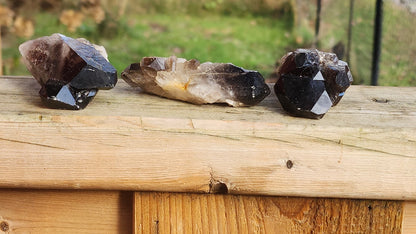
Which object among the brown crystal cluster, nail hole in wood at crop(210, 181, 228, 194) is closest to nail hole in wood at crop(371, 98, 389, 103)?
the brown crystal cluster

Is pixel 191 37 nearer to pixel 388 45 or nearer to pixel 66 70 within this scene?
pixel 388 45

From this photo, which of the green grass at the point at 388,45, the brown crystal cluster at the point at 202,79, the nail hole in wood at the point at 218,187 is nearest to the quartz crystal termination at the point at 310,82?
the brown crystal cluster at the point at 202,79

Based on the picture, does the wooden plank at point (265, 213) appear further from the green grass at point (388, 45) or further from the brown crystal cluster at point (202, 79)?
the green grass at point (388, 45)

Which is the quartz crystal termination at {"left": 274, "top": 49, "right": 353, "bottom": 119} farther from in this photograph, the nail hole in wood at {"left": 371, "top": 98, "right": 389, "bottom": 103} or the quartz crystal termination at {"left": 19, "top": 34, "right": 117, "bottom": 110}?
the quartz crystal termination at {"left": 19, "top": 34, "right": 117, "bottom": 110}

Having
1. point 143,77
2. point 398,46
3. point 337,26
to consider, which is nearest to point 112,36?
point 337,26

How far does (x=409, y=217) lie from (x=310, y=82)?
354 mm

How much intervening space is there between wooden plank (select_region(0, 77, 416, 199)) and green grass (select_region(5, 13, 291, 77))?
299 cm

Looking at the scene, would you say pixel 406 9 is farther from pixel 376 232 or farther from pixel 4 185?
pixel 4 185

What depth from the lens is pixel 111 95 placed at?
128 cm

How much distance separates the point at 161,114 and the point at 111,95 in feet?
0.78

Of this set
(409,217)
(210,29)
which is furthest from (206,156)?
(210,29)

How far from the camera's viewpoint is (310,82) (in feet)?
3.82

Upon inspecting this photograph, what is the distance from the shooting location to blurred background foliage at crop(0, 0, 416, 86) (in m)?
3.81

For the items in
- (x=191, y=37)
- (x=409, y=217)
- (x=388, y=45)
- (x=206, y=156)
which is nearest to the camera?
(x=206, y=156)
